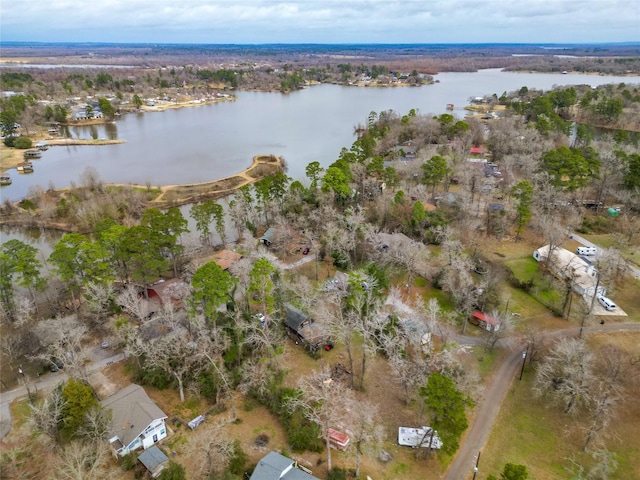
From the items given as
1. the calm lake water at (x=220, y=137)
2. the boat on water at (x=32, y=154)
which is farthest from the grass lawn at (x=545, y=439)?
the boat on water at (x=32, y=154)

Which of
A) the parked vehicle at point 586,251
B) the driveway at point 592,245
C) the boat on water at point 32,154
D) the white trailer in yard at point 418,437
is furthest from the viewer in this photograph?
the boat on water at point 32,154

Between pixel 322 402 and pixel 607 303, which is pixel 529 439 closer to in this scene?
pixel 322 402

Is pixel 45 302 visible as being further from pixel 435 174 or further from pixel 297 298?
pixel 435 174

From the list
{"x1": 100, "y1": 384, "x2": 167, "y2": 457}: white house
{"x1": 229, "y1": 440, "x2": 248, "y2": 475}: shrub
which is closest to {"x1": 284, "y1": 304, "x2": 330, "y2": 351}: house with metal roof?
{"x1": 229, "y1": 440, "x2": 248, "y2": 475}: shrub

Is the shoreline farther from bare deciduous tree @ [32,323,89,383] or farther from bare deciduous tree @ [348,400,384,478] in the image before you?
bare deciduous tree @ [348,400,384,478]

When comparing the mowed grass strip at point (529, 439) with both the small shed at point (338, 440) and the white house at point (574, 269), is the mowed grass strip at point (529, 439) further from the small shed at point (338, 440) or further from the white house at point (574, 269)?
the white house at point (574, 269)

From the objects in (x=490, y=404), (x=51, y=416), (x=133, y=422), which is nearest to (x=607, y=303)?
(x=490, y=404)
